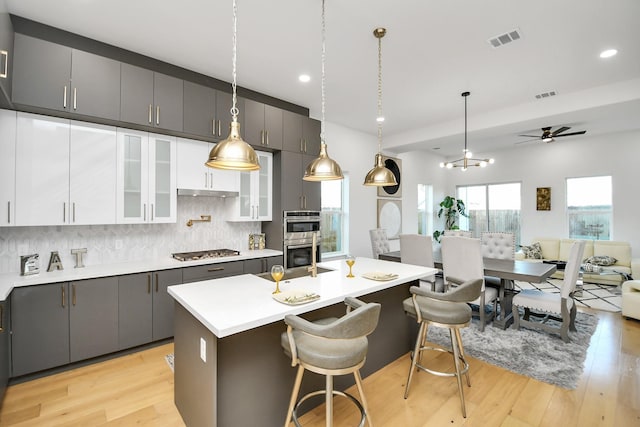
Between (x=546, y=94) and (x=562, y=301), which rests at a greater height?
(x=546, y=94)

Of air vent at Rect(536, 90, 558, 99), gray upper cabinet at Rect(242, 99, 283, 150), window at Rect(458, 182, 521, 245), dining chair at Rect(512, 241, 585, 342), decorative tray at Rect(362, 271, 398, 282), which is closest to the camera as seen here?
decorative tray at Rect(362, 271, 398, 282)

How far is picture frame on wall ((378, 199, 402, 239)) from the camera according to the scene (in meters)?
6.31

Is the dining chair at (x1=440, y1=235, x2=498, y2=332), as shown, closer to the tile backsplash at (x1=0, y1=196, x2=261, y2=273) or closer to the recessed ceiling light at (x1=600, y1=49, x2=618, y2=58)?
the recessed ceiling light at (x1=600, y1=49, x2=618, y2=58)

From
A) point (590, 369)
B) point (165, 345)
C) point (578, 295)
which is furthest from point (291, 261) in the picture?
point (578, 295)

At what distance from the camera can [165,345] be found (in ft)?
10.0

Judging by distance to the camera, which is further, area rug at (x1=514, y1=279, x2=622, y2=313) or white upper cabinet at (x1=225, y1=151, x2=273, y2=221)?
area rug at (x1=514, y1=279, x2=622, y2=313)

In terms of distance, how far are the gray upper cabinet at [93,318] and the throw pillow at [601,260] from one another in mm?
7739

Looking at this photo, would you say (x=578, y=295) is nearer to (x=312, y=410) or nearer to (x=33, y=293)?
(x=312, y=410)

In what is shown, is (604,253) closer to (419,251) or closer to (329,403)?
(419,251)

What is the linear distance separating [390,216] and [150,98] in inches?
200

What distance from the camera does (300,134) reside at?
4.26 m

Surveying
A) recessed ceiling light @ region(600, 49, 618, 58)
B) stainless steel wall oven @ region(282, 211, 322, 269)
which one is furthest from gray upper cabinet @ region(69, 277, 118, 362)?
recessed ceiling light @ region(600, 49, 618, 58)

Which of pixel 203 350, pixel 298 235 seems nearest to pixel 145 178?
pixel 298 235

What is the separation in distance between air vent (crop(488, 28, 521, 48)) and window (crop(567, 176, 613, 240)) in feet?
A: 18.1
